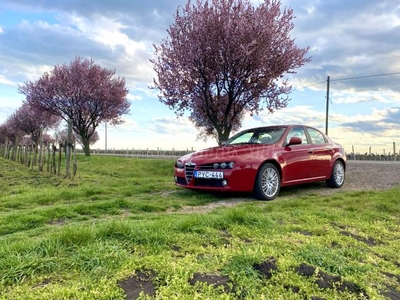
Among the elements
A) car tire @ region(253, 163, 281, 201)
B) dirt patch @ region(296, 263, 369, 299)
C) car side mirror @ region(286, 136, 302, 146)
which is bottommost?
dirt patch @ region(296, 263, 369, 299)

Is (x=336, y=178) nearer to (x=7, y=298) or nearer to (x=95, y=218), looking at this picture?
(x=95, y=218)

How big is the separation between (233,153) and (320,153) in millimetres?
2651

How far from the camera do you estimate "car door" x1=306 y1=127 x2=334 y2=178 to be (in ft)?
26.2

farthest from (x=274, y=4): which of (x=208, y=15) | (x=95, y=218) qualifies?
(x=95, y=218)

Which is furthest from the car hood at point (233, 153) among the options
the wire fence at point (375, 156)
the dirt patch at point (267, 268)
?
the wire fence at point (375, 156)

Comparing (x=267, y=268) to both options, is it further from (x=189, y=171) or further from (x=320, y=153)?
(x=320, y=153)

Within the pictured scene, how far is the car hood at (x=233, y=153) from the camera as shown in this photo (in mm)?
6656

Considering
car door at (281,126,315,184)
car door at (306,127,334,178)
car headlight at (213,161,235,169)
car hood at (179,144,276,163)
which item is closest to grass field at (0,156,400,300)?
car headlight at (213,161,235,169)

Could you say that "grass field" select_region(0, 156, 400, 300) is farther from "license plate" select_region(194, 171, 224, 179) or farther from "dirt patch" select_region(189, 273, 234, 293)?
"license plate" select_region(194, 171, 224, 179)

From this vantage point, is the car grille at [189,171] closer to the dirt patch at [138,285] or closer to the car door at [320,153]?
the car door at [320,153]

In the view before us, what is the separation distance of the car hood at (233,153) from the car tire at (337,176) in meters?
2.36

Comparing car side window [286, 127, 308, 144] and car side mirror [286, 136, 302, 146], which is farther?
car side window [286, 127, 308, 144]

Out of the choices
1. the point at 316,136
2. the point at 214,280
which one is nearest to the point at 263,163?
the point at 316,136

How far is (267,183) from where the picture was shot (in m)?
6.89
